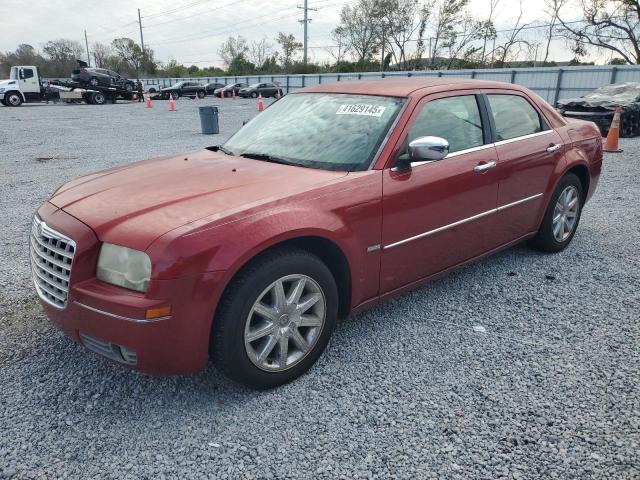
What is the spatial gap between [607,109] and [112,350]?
13551mm

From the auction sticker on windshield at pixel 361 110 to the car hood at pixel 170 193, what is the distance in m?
0.62

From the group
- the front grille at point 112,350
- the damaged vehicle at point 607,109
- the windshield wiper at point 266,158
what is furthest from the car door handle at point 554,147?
the damaged vehicle at point 607,109

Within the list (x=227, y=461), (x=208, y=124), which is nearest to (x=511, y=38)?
(x=208, y=124)

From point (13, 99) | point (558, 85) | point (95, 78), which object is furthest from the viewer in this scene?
point (95, 78)

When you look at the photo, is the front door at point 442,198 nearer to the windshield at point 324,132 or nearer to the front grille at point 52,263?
the windshield at point 324,132

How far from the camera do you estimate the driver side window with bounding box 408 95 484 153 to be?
3303mm

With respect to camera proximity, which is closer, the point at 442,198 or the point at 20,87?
the point at 442,198

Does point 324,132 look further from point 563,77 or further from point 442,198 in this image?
point 563,77

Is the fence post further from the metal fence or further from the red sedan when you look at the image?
the red sedan

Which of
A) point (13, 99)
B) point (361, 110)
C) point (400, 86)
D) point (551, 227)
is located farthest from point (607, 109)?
point (13, 99)

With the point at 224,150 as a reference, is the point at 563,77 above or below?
above

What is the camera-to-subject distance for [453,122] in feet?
11.6

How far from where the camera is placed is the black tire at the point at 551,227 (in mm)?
4426

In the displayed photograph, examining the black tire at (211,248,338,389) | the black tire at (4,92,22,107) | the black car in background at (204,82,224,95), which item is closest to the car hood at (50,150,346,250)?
the black tire at (211,248,338,389)
